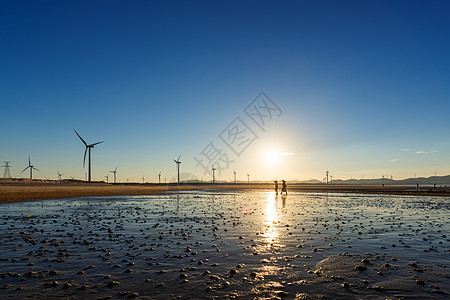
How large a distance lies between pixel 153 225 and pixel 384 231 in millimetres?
18527

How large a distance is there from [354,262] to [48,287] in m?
12.6

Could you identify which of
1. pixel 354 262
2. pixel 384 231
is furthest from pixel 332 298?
pixel 384 231

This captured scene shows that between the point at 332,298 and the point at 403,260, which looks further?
the point at 403,260

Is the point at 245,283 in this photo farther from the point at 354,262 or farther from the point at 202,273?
the point at 354,262

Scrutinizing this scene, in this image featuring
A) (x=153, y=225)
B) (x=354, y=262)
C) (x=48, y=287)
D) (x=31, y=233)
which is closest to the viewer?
(x=48, y=287)

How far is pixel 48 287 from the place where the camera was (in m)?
9.34

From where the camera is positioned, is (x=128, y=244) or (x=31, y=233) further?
(x=31, y=233)

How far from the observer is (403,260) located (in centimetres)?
1284

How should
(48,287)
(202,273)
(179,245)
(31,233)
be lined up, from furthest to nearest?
(31,233) < (179,245) < (202,273) < (48,287)

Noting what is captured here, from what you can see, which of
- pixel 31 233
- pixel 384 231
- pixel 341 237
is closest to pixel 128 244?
pixel 31 233

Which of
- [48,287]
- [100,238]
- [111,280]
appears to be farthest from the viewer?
[100,238]

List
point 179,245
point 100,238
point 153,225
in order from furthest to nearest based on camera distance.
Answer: point 153,225 → point 100,238 → point 179,245

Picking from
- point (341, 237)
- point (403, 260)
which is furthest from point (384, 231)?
point (403, 260)

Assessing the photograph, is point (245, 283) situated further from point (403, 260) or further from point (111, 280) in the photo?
point (403, 260)
